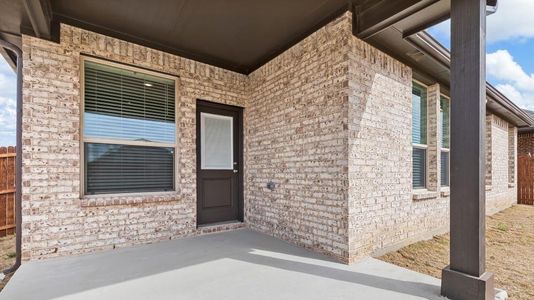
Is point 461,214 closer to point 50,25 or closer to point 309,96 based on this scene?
point 309,96

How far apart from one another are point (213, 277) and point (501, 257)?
3948 mm

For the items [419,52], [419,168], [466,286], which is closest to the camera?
[466,286]

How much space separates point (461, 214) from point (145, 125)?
404cm

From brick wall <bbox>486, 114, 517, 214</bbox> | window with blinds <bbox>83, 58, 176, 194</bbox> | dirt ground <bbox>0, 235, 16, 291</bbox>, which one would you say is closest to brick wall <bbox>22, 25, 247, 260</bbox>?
window with blinds <bbox>83, 58, 176, 194</bbox>

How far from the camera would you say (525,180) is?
8.92 metres

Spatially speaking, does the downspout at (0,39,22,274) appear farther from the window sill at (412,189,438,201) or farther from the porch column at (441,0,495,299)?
the window sill at (412,189,438,201)

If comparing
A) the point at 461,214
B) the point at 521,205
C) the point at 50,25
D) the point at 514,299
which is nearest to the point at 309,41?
the point at 461,214

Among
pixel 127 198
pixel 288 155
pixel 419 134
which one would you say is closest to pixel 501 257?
pixel 419 134

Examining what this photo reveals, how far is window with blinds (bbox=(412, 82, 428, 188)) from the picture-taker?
177 inches

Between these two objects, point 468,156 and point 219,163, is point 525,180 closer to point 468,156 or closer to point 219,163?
point 468,156

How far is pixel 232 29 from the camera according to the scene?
11.6 feet

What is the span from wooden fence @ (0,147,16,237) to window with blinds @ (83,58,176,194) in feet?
8.38

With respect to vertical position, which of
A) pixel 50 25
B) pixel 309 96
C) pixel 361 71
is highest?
pixel 50 25

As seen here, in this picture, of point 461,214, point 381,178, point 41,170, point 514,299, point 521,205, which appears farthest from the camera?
point 521,205
